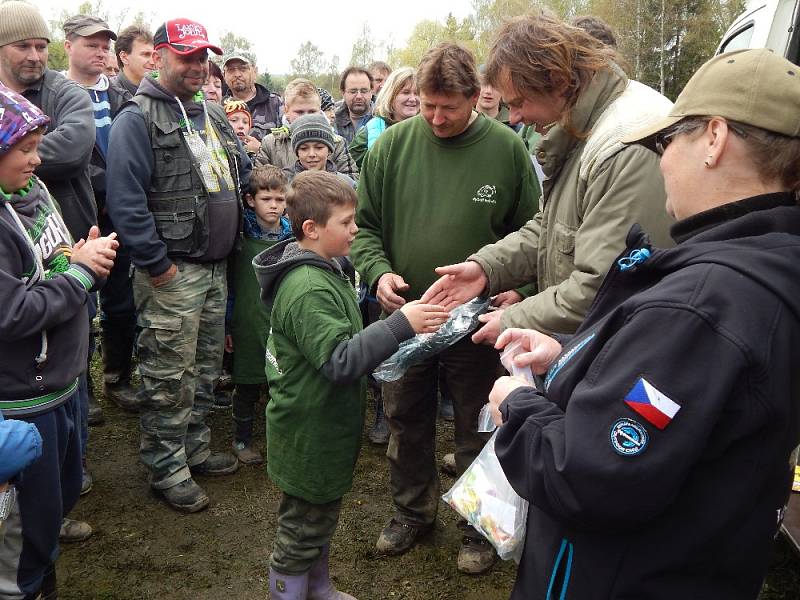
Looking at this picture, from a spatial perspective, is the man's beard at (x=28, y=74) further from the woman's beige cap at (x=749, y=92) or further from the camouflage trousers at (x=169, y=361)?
the woman's beige cap at (x=749, y=92)

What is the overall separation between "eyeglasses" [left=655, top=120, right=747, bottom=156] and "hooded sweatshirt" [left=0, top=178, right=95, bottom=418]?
216 centimetres

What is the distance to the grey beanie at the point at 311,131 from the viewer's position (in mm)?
5000

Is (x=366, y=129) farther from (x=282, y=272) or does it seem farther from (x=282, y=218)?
(x=282, y=272)

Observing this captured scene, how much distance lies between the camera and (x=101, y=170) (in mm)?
4488

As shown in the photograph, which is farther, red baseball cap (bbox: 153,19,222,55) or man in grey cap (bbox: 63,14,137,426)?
man in grey cap (bbox: 63,14,137,426)

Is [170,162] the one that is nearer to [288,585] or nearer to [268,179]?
[268,179]

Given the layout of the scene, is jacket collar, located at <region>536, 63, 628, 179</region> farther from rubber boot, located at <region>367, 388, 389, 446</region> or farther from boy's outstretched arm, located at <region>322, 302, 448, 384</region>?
rubber boot, located at <region>367, 388, 389, 446</region>

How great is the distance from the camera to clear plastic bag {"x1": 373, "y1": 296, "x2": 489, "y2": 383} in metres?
2.85

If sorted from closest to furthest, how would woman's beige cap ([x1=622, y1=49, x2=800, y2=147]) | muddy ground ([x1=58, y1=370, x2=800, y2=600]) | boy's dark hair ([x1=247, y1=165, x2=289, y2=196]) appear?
woman's beige cap ([x1=622, y1=49, x2=800, y2=147]) → muddy ground ([x1=58, y1=370, x2=800, y2=600]) → boy's dark hair ([x1=247, y1=165, x2=289, y2=196])

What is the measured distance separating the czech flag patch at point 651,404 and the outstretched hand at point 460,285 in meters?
1.61

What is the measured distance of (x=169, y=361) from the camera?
3.77 metres

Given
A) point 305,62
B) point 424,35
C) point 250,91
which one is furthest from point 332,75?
point 250,91

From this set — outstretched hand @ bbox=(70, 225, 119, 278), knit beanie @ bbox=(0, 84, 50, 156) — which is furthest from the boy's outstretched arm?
knit beanie @ bbox=(0, 84, 50, 156)

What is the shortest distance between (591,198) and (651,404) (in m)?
1.12
